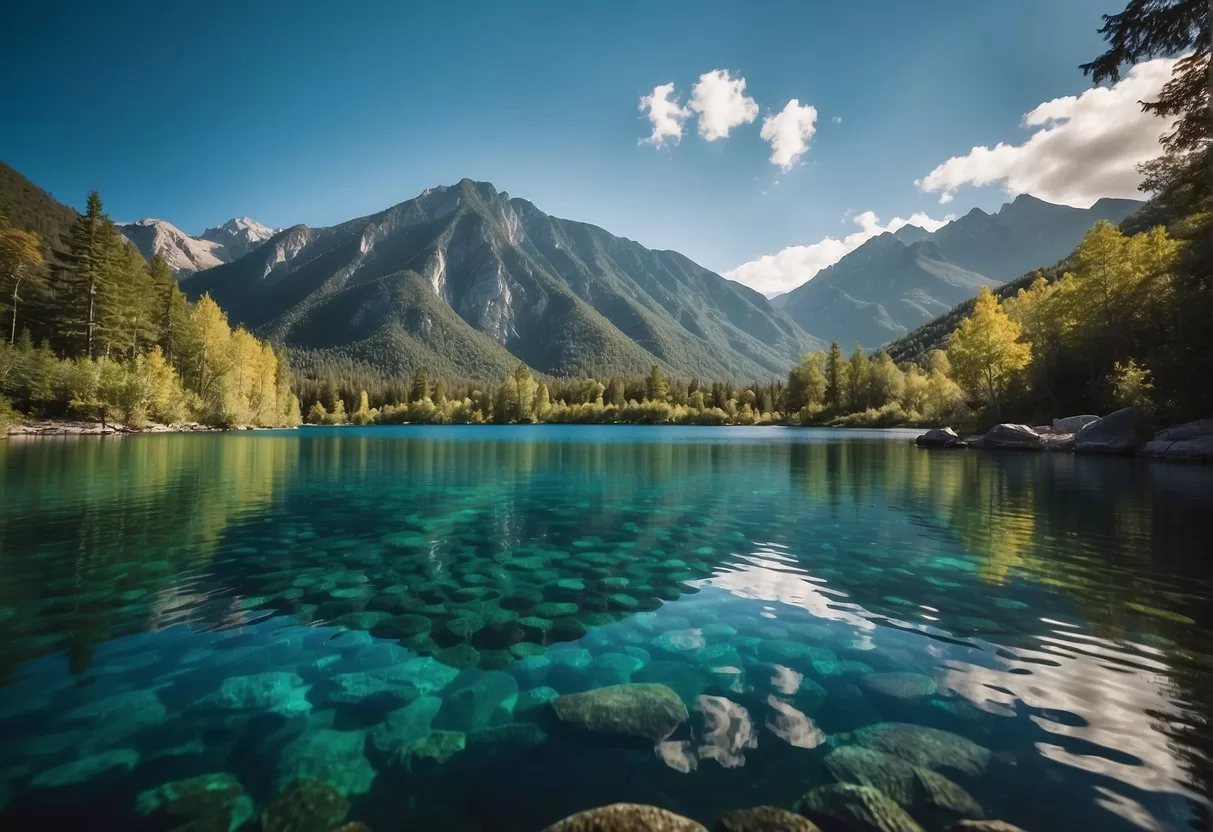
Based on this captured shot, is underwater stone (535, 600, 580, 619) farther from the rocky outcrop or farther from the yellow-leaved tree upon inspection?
the yellow-leaved tree

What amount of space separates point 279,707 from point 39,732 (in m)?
1.92

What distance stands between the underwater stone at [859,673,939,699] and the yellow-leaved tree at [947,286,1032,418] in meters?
58.1

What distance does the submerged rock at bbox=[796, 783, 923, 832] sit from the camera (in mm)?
3742

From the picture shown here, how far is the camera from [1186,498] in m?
17.6

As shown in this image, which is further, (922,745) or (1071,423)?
(1071,423)

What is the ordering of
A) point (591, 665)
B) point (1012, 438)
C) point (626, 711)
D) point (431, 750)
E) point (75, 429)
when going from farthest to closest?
point (75, 429)
point (1012, 438)
point (591, 665)
point (626, 711)
point (431, 750)

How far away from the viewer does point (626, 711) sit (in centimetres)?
531

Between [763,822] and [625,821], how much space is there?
38.5 inches

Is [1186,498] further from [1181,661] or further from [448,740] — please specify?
[448,740]

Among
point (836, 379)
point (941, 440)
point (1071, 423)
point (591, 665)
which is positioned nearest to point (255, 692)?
point (591, 665)

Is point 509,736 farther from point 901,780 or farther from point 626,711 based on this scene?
point 901,780

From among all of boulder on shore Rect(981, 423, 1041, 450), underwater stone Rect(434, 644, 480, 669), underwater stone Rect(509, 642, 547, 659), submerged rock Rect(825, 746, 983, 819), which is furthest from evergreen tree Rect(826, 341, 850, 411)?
submerged rock Rect(825, 746, 983, 819)

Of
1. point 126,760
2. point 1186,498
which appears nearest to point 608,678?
point 126,760

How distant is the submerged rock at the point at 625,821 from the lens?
11.5 feet
